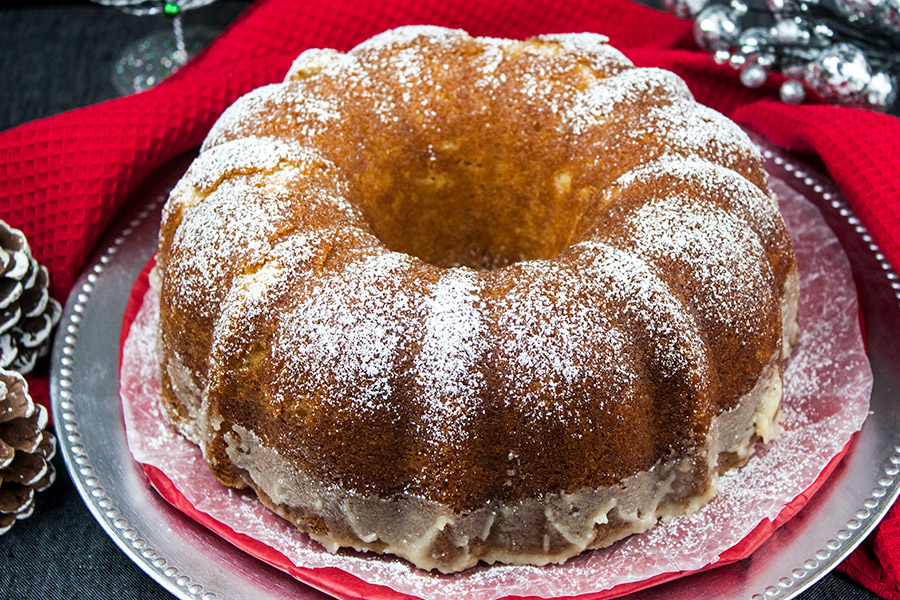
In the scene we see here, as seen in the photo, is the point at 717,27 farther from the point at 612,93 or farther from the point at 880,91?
the point at 612,93

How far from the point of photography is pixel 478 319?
158 cm

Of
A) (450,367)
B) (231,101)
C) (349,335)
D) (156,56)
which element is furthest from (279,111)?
(156,56)

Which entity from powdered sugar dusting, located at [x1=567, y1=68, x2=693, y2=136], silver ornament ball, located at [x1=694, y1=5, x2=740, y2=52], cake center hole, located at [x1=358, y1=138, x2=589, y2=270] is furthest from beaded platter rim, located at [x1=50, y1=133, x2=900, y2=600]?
cake center hole, located at [x1=358, y1=138, x2=589, y2=270]

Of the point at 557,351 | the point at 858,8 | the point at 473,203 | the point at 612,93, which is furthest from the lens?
the point at 858,8

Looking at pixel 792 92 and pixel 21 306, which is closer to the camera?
pixel 21 306

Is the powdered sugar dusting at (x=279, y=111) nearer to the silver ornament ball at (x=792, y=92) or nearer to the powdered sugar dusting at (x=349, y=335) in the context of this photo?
the powdered sugar dusting at (x=349, y=335)

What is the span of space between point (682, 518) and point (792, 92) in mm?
1111

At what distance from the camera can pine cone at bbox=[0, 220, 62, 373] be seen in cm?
197

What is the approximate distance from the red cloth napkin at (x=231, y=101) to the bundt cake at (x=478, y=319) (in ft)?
0.98

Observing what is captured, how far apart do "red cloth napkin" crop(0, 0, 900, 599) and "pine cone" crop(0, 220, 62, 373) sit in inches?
2.5

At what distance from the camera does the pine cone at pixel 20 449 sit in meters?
1.80

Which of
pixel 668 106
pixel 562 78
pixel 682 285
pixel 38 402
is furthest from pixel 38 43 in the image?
pixel 682 285

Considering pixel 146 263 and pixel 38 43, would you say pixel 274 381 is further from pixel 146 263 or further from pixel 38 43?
pixel 38 43

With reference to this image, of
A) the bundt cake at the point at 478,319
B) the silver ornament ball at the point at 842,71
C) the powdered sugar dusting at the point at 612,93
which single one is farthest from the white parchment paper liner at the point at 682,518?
the powdered sugar dusting at the point at 612,93
